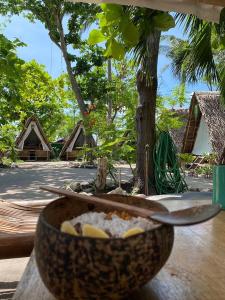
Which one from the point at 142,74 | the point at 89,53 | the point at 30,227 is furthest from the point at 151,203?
the point at 89,53

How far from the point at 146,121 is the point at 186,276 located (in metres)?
5.85

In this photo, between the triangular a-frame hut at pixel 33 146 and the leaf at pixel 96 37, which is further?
the triangular a-frame hut at pixel 33 146

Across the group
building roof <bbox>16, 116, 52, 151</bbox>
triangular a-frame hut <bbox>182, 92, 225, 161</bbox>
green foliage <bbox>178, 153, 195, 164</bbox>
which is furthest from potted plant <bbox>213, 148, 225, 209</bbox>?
building roof <bbox>16, 116, 52, 151</bbox>

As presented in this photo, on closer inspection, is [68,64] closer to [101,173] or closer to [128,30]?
[101,173]

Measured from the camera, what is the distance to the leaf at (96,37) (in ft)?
3.98

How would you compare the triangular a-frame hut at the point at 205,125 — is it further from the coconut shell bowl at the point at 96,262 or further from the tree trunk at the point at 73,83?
the coconut shell bowl at the point at 96,262

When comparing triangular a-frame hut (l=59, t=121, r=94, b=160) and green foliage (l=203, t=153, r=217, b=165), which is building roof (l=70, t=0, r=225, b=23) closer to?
green foliage (l=203, t=153, r=217, b=165)

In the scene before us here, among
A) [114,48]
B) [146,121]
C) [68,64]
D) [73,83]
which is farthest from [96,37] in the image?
[68,64]

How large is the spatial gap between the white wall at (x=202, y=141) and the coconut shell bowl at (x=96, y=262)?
14337 millimetres

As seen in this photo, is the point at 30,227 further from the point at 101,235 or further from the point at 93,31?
the point at 101,235

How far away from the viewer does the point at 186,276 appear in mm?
751

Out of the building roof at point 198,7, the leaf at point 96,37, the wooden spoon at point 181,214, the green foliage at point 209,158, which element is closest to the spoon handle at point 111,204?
the wooden spoon at point 181,214

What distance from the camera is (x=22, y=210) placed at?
1.87m

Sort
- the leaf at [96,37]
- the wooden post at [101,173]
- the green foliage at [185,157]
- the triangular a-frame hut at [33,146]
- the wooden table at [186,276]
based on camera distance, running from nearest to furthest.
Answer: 1. the wooden table at [186,276]
2. the leaf at [96,37]
3. the wooden post at [101,173]
4. the green foliage at [185,157]
5. the triangular a-frame hut at [33,146]
